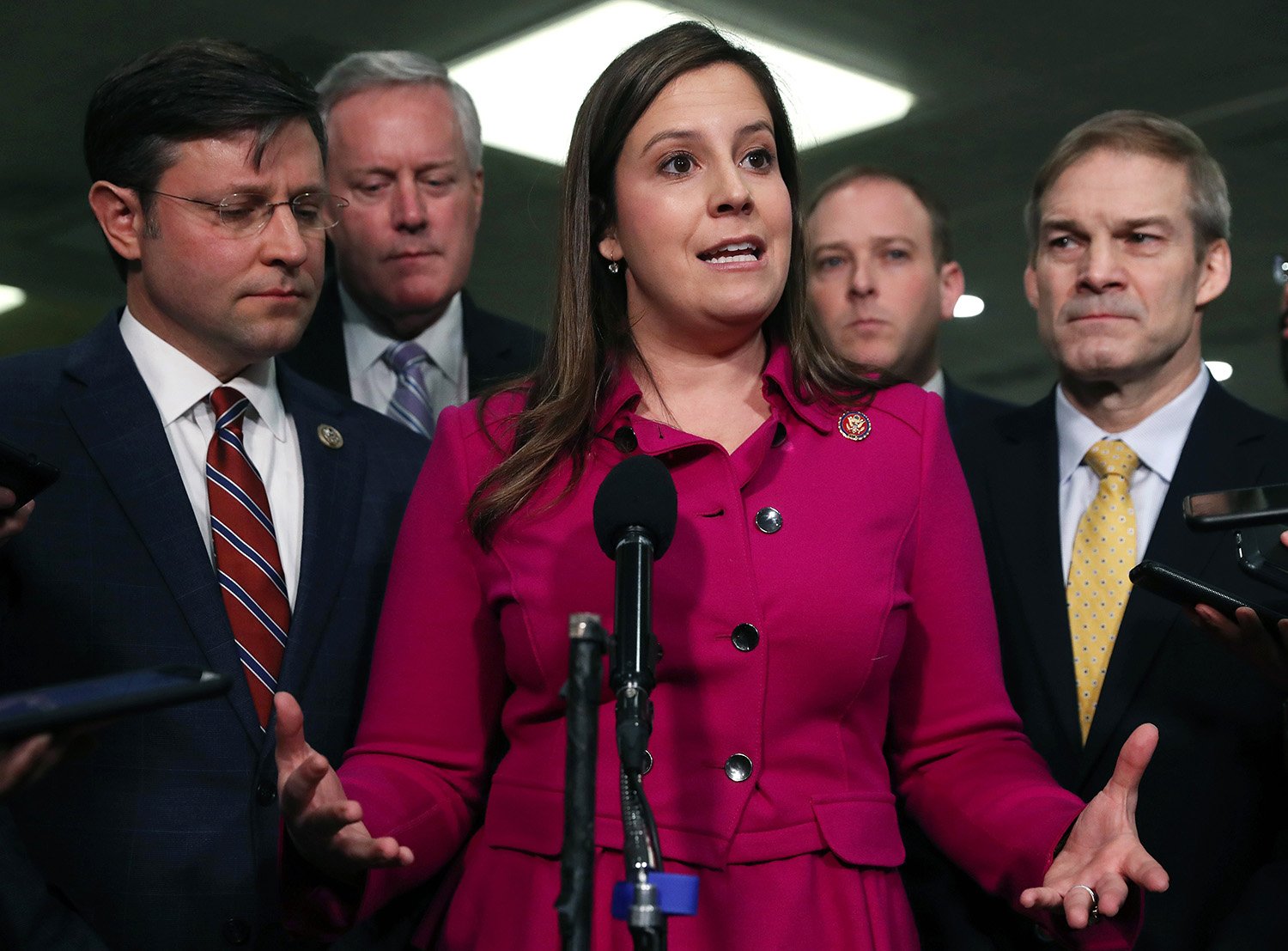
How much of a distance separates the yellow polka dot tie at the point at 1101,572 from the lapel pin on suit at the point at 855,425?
72 centimetres

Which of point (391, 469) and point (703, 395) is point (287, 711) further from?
point (391, 469)

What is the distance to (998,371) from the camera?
1034 centimetres

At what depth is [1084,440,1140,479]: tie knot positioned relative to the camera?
2.62 m

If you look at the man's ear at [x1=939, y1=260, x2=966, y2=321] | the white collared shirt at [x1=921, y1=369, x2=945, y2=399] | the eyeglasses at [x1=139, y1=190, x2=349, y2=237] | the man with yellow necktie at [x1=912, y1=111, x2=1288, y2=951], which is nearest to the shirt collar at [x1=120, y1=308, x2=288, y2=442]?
the eyeglasses at [x1=139, y1=190, x2=349, y2=237]

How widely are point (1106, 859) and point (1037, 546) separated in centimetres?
104

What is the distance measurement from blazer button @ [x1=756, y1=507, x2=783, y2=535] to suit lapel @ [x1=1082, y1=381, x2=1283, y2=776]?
0.81 metres

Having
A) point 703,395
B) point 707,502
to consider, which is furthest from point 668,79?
point 707,502

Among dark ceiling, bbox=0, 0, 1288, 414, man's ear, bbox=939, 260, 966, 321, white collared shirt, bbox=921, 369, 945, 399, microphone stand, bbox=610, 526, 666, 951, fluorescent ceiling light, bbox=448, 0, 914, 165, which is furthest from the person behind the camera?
fluorescent ceiling light, bbox=448, 0, 914, 165

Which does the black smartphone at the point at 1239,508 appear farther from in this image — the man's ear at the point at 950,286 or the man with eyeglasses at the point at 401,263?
the man's ear at the point at 950,286

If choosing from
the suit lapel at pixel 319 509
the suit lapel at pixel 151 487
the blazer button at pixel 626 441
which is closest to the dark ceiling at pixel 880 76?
the suit lapel at pixel 319 509

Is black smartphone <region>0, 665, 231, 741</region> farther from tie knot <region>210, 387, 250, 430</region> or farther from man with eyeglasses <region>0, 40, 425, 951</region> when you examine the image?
tie knot <region>210, 387, 250, 430</region>

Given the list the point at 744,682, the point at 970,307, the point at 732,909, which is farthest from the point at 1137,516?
the point at 970,307

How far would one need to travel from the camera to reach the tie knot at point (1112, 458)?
8.61 ft

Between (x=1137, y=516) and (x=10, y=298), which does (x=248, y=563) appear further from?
(x=10, y=298)
